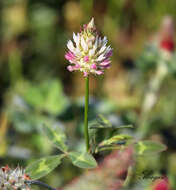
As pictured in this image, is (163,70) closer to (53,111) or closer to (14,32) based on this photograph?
(53,111)

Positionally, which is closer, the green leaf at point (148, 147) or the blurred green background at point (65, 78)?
the green leaf at point (148, 147)

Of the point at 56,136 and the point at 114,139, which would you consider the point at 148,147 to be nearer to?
the point at 114,139

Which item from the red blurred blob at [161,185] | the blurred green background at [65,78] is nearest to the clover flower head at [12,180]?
the red blurred blob at [161,185]

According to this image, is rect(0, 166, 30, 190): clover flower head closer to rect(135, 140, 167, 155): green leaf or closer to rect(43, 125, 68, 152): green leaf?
rect(43, 125, 68, 152): green leaf

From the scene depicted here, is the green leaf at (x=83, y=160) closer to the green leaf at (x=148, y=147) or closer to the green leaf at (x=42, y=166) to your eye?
the green leaf at (x=42, y=166)

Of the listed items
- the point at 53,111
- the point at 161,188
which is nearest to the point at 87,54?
the point at 161,188

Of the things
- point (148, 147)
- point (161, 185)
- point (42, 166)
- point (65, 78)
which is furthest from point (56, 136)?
point (65, 78)
